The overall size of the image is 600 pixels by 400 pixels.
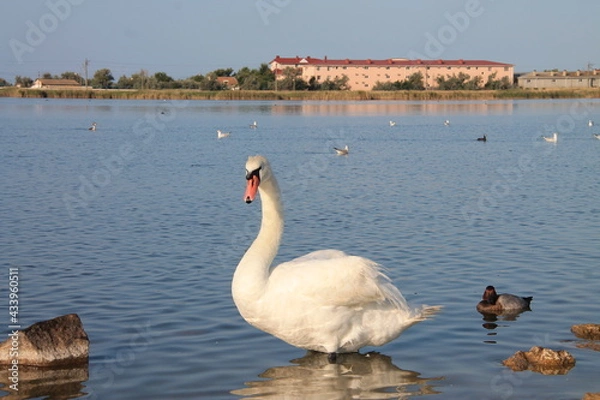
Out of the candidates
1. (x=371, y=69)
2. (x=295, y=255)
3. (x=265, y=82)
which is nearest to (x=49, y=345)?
(x=295, y=255)

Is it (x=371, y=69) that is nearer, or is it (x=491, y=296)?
(x=491, y=296)

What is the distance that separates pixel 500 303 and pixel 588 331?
3.75 feet

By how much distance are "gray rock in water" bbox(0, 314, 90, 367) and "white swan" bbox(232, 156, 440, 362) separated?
1.70m

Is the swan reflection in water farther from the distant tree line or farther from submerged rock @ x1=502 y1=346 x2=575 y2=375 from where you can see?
the distant tree line

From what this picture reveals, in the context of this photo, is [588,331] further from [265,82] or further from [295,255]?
[265,82]

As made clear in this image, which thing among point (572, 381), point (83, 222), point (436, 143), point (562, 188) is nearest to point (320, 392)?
point (572, 381)

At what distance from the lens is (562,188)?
73.5ft

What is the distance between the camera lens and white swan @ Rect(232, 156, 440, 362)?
24.5 ft

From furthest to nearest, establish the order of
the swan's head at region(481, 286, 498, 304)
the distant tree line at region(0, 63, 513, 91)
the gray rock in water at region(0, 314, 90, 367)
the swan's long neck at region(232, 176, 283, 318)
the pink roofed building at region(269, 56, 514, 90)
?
the pink roofed building at region(269, 56, 514, 90), the distant tree line at region(0, 63, 513, 91), the swan's head at region(481, 286, 498, 304), the gray rock in water at region(0, 314, 90, 367), the swan's long neck at region(232, 176, 283, 318)

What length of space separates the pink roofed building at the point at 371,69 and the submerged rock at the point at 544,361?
15642 centimetres

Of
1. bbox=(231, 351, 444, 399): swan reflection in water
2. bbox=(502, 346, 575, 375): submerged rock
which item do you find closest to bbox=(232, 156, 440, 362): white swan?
bbox=(231, 351, 444, 399): swan reflection in water

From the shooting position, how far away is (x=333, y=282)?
7547 mm

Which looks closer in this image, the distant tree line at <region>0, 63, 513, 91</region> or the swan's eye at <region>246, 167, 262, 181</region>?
the swan's eye at <region>246, 167, 262, 181</region>

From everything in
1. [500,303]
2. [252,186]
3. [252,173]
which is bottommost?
[500,303]
